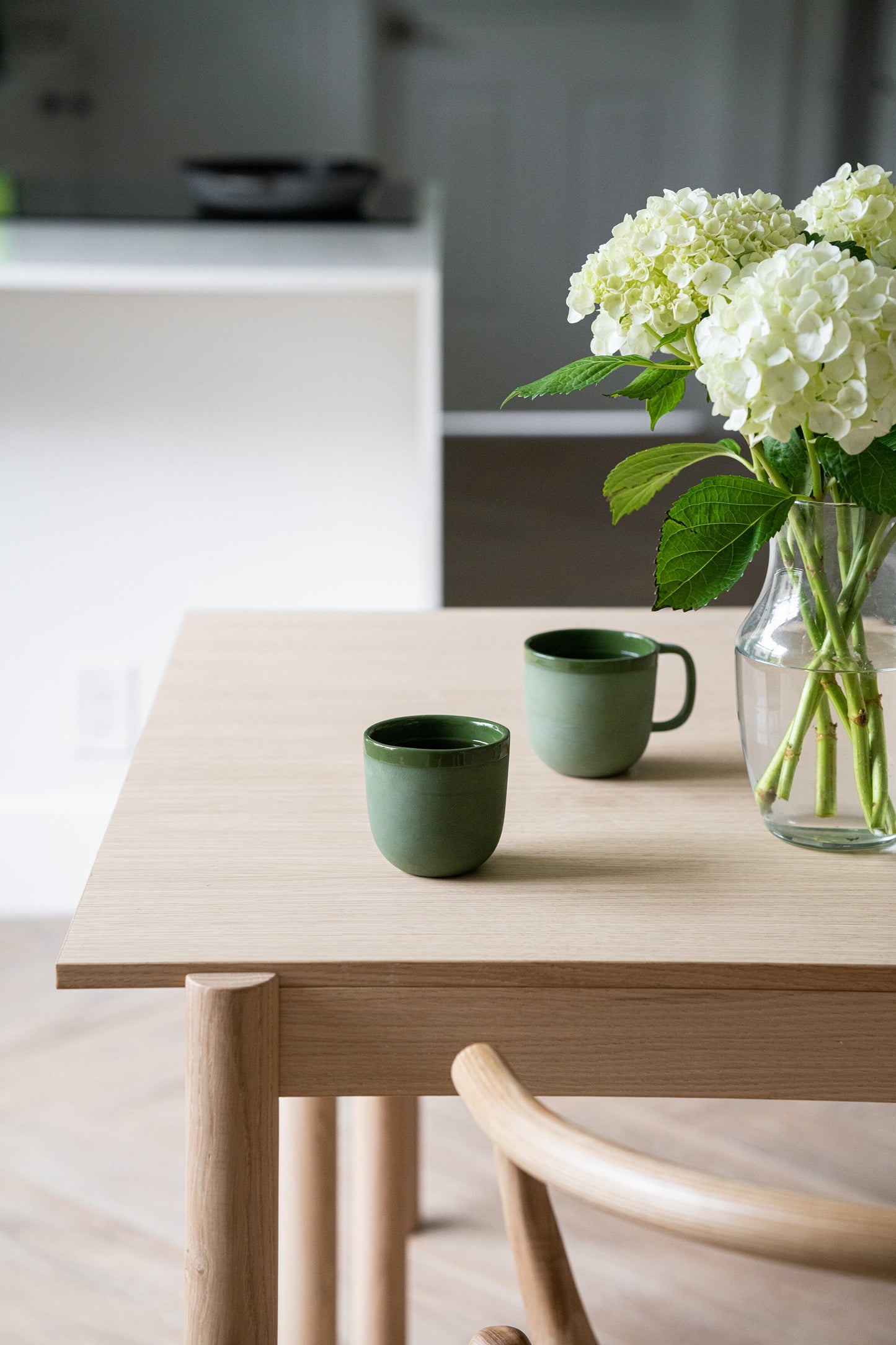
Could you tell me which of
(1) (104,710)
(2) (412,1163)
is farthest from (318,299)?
(2) (412,1163)

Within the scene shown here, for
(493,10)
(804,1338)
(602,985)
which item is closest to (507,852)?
(602,985)

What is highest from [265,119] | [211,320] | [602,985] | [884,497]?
[265,119]

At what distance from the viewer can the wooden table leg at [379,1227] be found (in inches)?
53.1

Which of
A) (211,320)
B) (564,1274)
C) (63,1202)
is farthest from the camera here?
(211,320)

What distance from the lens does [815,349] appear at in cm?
68

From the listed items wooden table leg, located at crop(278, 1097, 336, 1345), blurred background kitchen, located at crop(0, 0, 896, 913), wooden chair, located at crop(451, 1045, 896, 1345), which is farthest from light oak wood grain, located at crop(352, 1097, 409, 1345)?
blurred background kitchen, located at crop(0, 0, 896, 913)

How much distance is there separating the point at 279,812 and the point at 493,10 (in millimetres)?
2412

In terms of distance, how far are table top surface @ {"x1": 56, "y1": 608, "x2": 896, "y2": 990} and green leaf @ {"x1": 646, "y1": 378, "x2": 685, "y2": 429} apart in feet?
0.80

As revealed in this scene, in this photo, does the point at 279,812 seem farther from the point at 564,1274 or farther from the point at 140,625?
the point at 140,625

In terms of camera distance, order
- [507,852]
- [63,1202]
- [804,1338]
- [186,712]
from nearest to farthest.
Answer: [507,852] < [186,712] < [804,1338] < [63,1202]

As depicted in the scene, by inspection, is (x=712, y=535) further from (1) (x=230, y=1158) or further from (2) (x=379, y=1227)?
(2) (x=379, y=1227)

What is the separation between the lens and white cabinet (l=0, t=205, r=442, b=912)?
2346 mm

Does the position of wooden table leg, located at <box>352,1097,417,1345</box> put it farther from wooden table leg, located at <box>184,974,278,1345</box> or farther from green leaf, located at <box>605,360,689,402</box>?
green leaf, located at <box>605,360,689,402</box>

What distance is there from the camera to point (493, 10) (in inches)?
113
